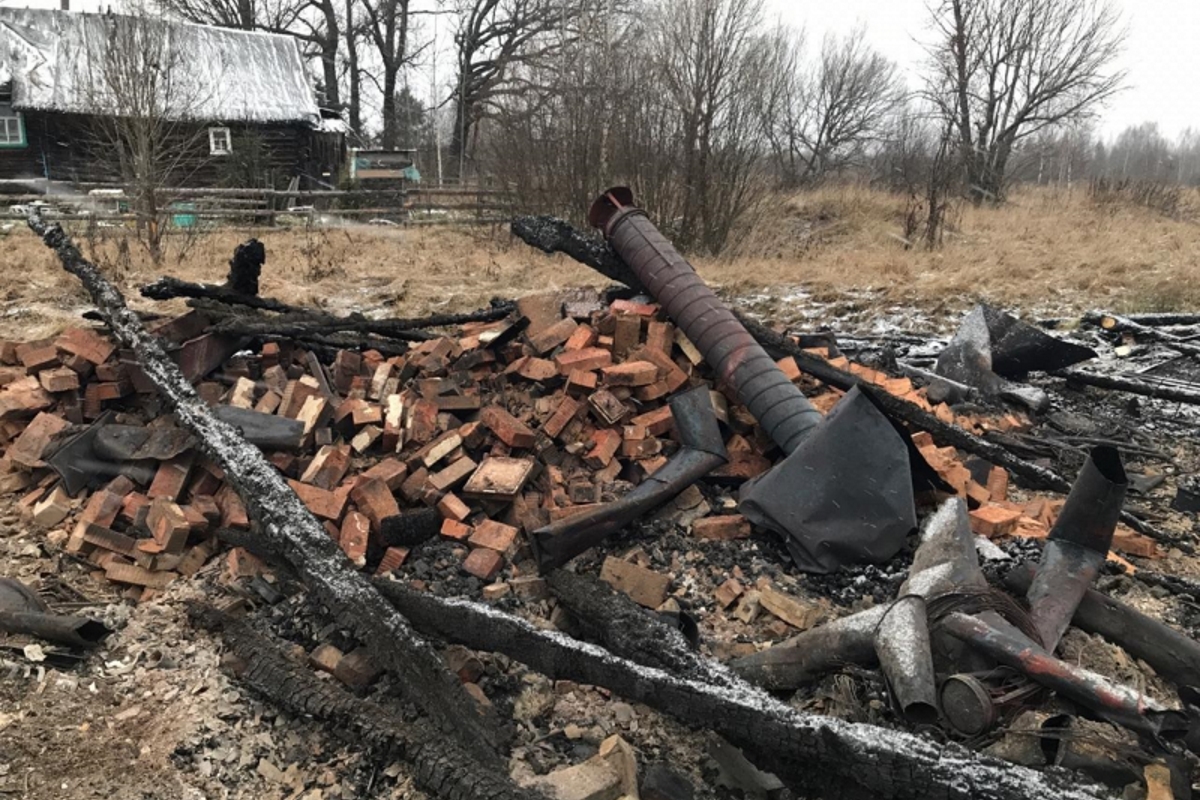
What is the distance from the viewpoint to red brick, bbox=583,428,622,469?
412cm

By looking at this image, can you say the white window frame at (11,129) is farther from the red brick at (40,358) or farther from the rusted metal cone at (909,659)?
the rusted metal cone at (909,659)

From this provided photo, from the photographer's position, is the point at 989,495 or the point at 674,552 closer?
the point at 674,552

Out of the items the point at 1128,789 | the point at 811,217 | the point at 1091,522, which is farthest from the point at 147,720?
the point at 811,217

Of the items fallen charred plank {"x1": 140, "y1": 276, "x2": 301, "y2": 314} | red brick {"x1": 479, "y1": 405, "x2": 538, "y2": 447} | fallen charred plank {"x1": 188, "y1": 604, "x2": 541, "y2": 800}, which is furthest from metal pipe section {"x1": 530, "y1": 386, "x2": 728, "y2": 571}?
fallen charred plank {"x1": 140, "y1": 276, "x2": 301, "y2": 314}

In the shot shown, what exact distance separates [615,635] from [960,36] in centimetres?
2470

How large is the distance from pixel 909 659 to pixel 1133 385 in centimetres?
495

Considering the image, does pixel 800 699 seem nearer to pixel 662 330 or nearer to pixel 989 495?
pixel 989 495

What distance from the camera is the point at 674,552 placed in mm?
3629

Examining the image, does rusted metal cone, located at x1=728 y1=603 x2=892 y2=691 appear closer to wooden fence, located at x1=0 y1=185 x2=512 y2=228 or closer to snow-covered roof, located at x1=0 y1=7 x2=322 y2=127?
wooden fence, located at x1=0 y1=185 x2=512 y2=228

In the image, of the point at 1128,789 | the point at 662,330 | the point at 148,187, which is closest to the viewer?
the point at 1128,789

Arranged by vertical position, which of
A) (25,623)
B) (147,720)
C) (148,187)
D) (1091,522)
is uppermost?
(148,187)

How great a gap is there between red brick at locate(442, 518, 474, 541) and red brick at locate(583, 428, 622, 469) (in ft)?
2.69

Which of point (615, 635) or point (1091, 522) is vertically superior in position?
point (1091, 522)

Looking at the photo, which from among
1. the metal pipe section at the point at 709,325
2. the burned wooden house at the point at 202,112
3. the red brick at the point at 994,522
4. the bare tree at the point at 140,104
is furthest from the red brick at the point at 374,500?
the burned wooden house at the point at 202,112
